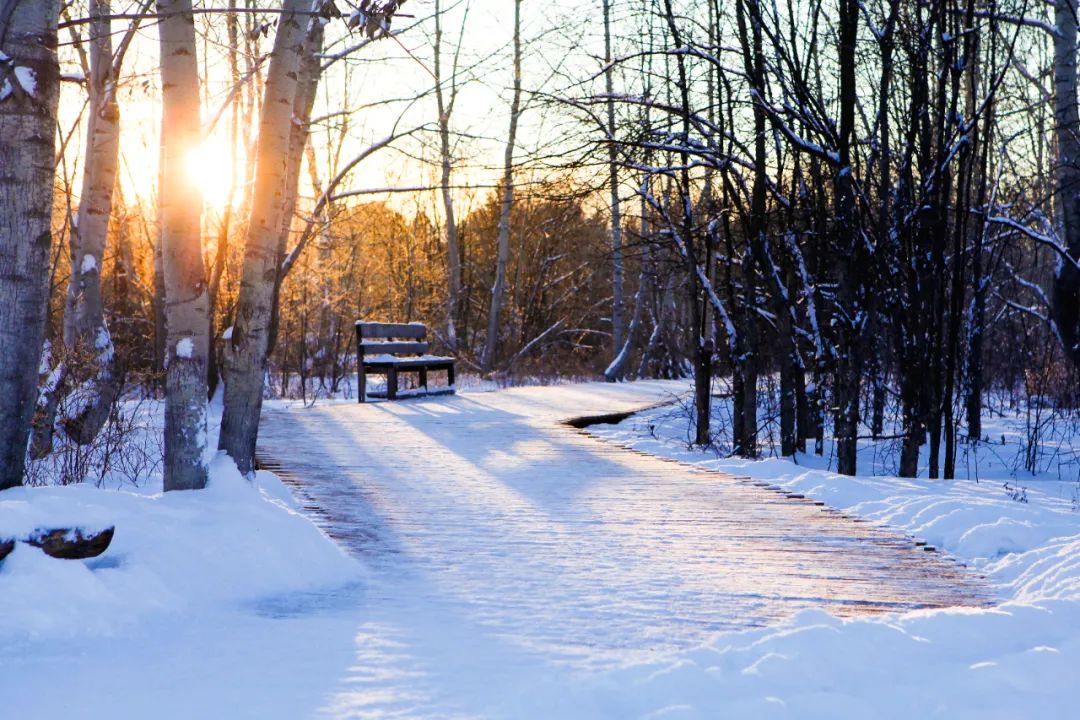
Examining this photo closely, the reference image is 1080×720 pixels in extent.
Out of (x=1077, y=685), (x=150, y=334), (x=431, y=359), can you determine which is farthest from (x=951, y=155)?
(x=150, y=334)

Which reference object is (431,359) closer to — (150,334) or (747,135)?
(150,334)

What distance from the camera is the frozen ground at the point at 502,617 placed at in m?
3.31

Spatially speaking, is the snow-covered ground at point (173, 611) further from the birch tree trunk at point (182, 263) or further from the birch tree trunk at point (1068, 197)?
the birch tree trunk at point (1068, 197)

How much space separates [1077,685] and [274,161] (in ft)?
17.2

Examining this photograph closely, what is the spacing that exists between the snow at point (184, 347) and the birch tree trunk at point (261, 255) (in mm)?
923

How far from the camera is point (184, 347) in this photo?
5.63 m

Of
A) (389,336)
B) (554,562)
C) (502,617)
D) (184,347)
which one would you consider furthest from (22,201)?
(389,336)

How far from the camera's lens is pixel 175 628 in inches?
161

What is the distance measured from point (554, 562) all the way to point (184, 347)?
2336mm

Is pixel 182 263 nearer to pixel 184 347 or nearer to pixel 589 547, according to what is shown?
pixel 184 347

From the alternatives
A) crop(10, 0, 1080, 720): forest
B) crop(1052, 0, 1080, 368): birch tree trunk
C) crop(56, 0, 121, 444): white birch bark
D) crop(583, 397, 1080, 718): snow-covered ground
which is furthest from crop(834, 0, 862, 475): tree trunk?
crop(56, 0, 121, 444): white birch bark

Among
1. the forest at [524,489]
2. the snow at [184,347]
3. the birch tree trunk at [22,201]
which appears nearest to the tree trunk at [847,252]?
the forest at [524,489]

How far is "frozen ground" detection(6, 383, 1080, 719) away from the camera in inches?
130

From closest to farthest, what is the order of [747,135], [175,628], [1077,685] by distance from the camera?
[1077,685], [175,628], [747,135]
